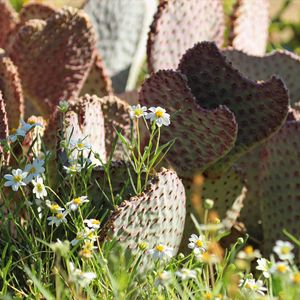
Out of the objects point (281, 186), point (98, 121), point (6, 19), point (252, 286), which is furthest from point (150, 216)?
point (6, 19)

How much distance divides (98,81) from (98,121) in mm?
635

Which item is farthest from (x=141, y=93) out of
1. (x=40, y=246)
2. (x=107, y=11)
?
(x=107, y=11)

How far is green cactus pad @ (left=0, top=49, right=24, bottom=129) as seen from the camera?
101 inches

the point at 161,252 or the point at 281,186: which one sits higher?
the point at 161,252

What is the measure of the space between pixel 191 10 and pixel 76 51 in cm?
40

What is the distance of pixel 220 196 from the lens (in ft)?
7.89

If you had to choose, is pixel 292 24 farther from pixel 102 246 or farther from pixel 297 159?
pixel 102 246

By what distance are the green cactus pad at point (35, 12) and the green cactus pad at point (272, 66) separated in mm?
811

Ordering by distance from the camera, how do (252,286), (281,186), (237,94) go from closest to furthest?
(252,286) < (237,94) < (281,186)

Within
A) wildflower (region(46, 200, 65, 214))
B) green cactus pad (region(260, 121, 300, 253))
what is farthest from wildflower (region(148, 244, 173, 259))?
green cactus pad (region(260, 121, 300, 253))

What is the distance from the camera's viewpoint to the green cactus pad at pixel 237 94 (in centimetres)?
228

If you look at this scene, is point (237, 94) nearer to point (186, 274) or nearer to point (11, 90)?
point (11, 90)

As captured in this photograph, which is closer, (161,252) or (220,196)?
(161,252)

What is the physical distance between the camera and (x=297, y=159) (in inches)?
96.9
